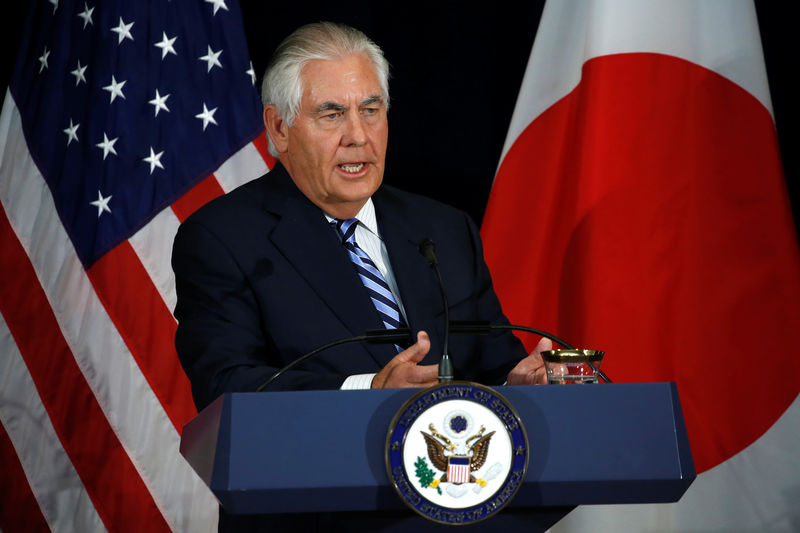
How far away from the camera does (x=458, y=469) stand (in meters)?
1.02

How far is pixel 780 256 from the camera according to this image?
247cm

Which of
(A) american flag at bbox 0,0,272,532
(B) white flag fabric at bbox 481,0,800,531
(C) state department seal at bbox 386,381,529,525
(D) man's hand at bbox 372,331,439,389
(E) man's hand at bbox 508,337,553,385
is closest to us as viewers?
(C) state department seal at bbox 386,381,529,525

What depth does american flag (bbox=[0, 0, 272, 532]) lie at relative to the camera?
8.56 feet

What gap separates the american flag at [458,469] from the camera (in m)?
1.02

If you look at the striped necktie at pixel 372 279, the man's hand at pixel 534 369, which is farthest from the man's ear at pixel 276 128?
the man's hand at pixel 534 369

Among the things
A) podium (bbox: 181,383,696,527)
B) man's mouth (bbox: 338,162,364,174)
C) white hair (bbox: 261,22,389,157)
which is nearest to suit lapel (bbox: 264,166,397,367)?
man's mouth (bbox: 338,162,364,174)

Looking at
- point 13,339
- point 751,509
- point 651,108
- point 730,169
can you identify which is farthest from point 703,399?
point 13,339

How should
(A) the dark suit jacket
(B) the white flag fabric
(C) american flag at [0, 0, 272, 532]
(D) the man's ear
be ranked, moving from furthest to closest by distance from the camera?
(C) american flag at [0, 0, 272, 532] < (B) the white flag fabric < (D) the man's ear < (A) the dark suit jacket

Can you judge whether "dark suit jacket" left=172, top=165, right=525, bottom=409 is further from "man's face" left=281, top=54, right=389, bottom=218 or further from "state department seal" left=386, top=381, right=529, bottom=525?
"state department seal" left=386, top=381, right=529, bottom=525

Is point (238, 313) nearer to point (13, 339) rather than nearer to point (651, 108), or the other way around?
point (13, 339)

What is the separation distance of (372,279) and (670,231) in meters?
1.17

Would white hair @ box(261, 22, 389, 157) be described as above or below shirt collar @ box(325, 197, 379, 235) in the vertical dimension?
above

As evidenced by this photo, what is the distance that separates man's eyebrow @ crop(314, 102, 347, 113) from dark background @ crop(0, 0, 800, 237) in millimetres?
1118

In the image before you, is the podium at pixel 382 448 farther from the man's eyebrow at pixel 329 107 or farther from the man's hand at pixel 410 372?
the man's eyebrow at pixel 329 107
